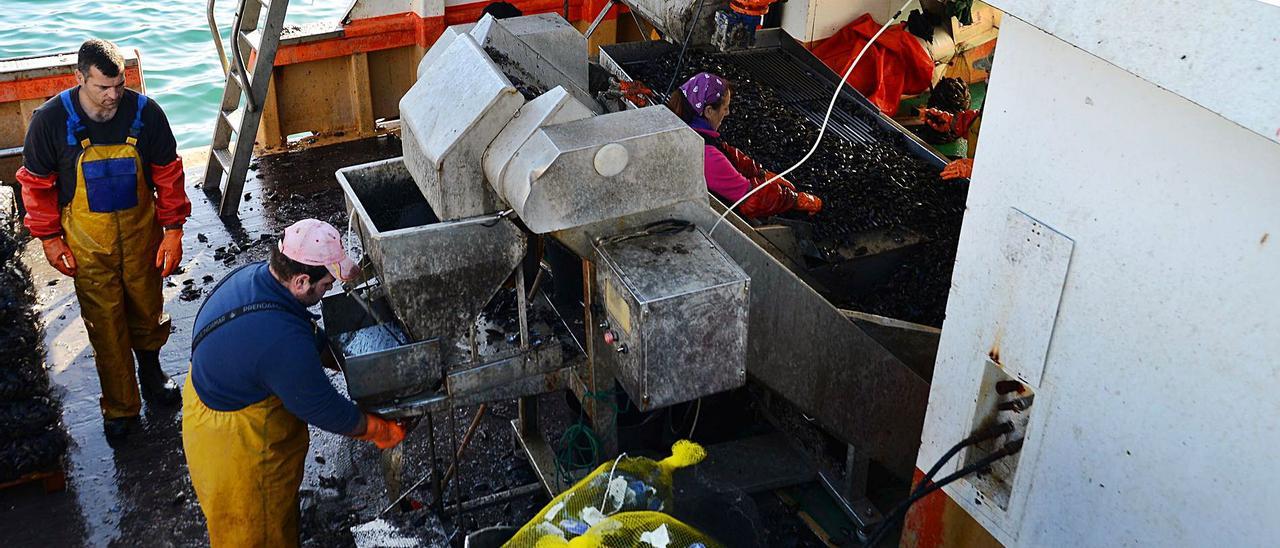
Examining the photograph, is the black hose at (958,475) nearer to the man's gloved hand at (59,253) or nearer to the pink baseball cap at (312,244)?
the pink baseball cap at (312,244)

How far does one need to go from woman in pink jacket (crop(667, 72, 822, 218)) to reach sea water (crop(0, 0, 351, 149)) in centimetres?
923

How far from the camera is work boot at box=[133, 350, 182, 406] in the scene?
16.3 feet

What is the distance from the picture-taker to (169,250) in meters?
4.62

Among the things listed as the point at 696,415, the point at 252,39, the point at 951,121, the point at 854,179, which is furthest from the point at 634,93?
the point at 252,39

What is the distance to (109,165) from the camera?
439 centimetres

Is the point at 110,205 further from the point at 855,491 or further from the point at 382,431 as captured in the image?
the point at 855,491

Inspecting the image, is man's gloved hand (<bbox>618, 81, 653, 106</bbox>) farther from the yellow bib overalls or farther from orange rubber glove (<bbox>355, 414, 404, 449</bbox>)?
the yellow bib overalls

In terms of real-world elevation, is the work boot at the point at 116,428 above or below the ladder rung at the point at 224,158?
below

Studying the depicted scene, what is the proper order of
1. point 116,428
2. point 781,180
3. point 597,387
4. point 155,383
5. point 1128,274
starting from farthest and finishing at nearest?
point 155,383 < point 116,428 < point 781,180 < point 597,387 < point 1128,274

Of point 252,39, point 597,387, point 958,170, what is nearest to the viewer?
point 597,387

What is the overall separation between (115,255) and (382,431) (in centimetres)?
181

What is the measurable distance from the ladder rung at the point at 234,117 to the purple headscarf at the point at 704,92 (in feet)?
10.8

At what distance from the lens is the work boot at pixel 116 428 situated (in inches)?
187

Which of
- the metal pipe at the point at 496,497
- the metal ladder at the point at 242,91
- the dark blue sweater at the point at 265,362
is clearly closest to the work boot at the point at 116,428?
the dark blue sweater at the point at 265,362
